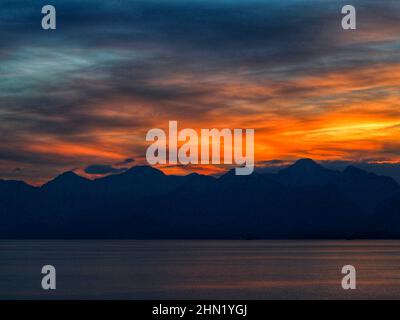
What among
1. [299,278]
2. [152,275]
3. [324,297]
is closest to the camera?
[324,297]

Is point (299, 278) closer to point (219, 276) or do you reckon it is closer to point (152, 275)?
point (219, 276)

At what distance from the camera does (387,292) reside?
351 ft

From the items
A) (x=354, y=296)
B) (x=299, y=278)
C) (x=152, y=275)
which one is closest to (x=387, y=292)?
(x=354, y=296)

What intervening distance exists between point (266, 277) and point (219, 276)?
9.40 m

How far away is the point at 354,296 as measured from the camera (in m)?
98.2
